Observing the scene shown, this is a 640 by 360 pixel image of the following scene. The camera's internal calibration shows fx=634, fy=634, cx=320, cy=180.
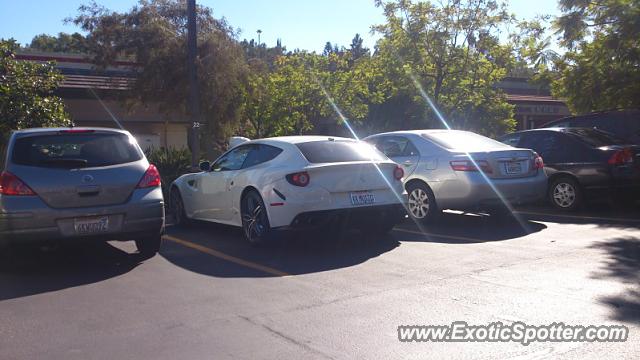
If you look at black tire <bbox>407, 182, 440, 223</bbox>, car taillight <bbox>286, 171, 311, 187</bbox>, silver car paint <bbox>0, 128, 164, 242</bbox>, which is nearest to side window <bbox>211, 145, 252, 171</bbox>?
car taillight <bbox>286, 171, 311, 187</bbox>

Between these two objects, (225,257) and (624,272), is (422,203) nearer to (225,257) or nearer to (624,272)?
(225,257)

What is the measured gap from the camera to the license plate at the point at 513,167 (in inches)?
371

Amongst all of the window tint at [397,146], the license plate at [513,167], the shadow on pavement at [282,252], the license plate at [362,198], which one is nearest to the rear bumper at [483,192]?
the license plate at [513,167]

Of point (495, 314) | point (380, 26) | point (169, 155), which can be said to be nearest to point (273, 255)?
point (495, 314)

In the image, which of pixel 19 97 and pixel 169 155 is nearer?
pixel 19 97

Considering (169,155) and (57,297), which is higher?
(169,155)

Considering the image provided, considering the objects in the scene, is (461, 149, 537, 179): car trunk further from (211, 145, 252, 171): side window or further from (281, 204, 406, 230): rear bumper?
(211, 145, 252, 171): side window

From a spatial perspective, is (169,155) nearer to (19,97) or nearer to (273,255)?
(19,97)

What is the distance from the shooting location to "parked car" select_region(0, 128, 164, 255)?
6676mm

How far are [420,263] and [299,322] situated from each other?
7.79 feet

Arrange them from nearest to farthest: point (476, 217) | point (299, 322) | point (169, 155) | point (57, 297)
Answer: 1. point (299, 322)
2. point (57, 297)
3. point (476, 217)
4. point (169, 155)

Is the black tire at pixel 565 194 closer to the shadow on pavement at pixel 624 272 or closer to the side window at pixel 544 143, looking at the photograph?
the side window at pixel 544 143

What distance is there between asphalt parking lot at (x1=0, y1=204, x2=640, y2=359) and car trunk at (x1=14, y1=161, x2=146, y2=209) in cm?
82

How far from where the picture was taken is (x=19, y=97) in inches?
495
